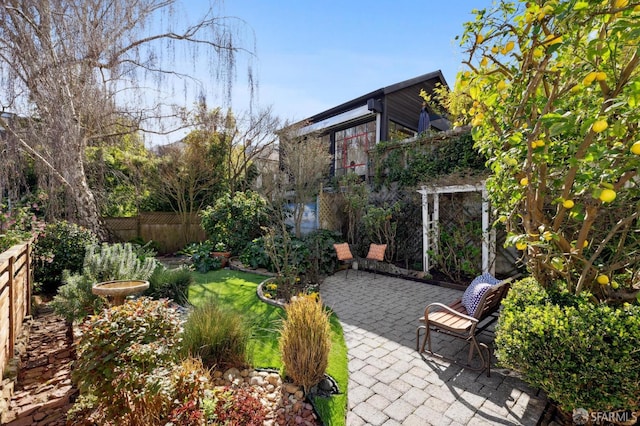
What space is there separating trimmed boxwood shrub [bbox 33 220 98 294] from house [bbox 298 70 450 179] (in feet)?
28.2

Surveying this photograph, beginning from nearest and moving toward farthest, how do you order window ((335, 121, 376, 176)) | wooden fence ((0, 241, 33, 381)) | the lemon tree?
the lemon tree → wooden fence ((0, 241, 33, 381)) → window ((335, 121, 376, 176))

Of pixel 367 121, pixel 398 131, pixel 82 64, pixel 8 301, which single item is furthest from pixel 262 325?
pixel 398 131

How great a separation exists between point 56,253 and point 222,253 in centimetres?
392

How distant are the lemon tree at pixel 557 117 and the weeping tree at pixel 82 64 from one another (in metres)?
4.22

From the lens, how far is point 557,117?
1.74 meters

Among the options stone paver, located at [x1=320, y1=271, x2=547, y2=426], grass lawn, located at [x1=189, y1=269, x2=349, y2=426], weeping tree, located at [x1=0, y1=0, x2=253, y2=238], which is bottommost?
stone paver, located at [x1=320, y1=271, x2=547, y2=426]

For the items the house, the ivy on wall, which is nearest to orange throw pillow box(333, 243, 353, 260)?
the ivy on wall

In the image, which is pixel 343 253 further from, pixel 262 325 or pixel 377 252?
pixel 262 325

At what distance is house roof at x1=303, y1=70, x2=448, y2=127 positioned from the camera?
37.3ft

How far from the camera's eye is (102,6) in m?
4.87

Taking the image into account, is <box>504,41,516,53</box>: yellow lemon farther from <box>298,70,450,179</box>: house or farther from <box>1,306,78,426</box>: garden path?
<box>298,70,450,179</box>: house

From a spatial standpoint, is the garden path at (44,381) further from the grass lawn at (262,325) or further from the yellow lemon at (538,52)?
the yellow lemon at (538,52)

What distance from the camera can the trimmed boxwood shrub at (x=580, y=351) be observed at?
6.31 feet

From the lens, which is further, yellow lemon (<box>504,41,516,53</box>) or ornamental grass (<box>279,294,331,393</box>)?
ornamental grass (<box>279,294,331,393</box>)
